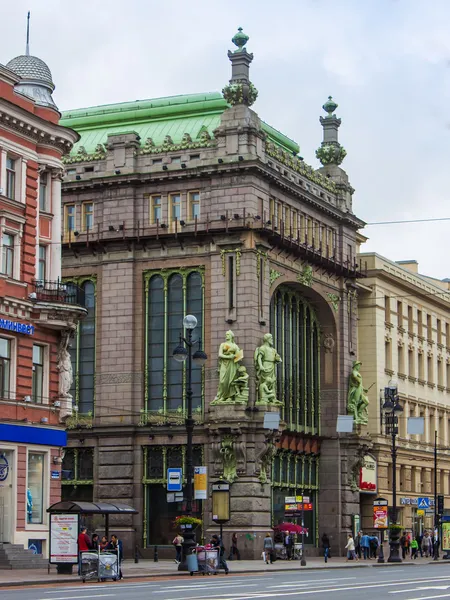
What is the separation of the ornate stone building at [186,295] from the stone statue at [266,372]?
199mm

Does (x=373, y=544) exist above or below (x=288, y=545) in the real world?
below

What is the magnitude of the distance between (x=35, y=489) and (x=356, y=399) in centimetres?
3411

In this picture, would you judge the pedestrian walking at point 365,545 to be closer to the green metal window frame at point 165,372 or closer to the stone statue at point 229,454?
the stone statue at point 229,454

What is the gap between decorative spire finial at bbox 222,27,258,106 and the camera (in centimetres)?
7300

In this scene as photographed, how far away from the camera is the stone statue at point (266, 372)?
70250 millimetres

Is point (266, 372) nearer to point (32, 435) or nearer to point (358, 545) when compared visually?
point (358, 545)

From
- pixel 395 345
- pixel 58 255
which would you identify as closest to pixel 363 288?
pixel 395 345

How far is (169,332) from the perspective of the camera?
73500 mm

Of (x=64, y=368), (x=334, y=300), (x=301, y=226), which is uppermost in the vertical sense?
(x=301, y=226)

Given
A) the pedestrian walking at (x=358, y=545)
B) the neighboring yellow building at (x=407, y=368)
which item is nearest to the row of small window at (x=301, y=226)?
the neighboring yellow building at (x=407, y=368)

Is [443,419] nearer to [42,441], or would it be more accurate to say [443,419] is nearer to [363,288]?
[363,288]

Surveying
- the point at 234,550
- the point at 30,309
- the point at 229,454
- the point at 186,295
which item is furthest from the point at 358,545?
the point at 30,309

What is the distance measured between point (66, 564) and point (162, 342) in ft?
98.6

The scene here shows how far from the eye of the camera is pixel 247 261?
7131 centimetres
